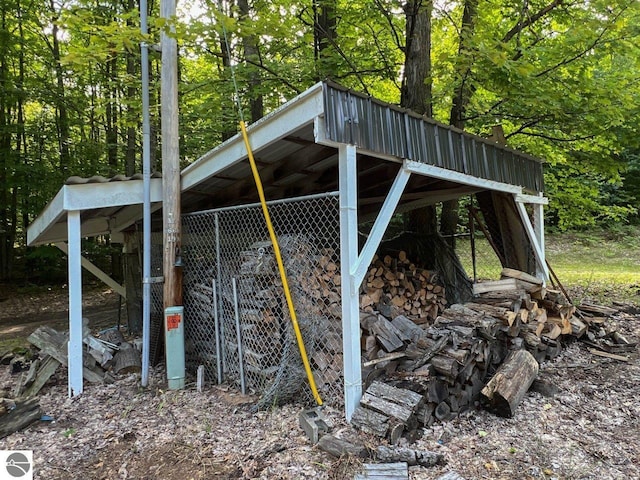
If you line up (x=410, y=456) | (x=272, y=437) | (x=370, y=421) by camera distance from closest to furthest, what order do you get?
(x=410, y=456)
(x=370, y=421)
(x=272, y=437)

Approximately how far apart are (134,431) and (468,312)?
318cm

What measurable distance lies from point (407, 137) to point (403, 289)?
193 cm

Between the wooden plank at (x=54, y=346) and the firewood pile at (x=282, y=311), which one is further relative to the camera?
the wooden plank at (x=54, y=346)

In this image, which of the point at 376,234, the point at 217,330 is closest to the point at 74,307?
the point at 217,330

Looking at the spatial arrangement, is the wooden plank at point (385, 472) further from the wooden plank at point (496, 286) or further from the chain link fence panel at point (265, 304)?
the wooden plank at point (496, 286)

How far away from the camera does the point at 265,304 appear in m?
3.66

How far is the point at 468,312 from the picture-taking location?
3967mm

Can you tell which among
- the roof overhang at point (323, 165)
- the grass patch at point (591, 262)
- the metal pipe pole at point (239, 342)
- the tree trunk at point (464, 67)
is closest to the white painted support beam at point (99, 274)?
the roof overhang at point (323, 165)

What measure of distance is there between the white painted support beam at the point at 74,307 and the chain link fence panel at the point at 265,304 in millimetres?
1091

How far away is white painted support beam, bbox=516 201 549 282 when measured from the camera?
16.6ft

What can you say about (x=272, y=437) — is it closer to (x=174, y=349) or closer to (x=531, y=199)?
(x=174, y=349)

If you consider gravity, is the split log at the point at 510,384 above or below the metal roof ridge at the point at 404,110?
below

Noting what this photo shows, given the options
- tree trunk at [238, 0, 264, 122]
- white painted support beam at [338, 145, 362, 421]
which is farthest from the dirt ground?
tree trunk at [238, 0, 264, 122]

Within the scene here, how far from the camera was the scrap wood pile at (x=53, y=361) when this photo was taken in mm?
3797
